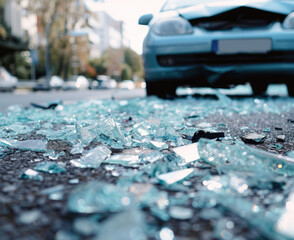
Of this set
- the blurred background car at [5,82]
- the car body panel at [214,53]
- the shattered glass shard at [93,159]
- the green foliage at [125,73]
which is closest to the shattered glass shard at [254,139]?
the shattered glass shard at [93,159]

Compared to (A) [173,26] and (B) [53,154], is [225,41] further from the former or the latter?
(B) [53,154]

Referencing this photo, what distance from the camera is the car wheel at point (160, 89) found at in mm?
4268

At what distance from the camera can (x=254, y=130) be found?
77.1 inches

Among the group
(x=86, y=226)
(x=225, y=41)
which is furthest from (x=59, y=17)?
(x=86, y=226)

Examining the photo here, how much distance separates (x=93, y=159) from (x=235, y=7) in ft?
9.33

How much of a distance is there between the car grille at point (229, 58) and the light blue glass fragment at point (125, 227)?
309cm

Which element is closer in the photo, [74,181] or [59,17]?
[74,181]

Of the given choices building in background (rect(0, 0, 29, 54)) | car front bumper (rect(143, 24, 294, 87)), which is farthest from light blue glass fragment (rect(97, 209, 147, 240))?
building in background (rect(0, 0, 29, 54))

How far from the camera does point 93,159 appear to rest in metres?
1.22

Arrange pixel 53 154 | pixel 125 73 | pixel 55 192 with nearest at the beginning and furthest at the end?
pixel 55 192
pixel 53 154
pixel 125 73

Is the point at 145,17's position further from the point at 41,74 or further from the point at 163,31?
the point at 41,74

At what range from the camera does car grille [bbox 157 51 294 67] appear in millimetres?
3529

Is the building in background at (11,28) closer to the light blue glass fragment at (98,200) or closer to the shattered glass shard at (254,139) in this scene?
A: the shattered glass shard at (254,139)

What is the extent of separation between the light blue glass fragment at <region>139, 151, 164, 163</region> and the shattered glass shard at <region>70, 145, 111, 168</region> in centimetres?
15
